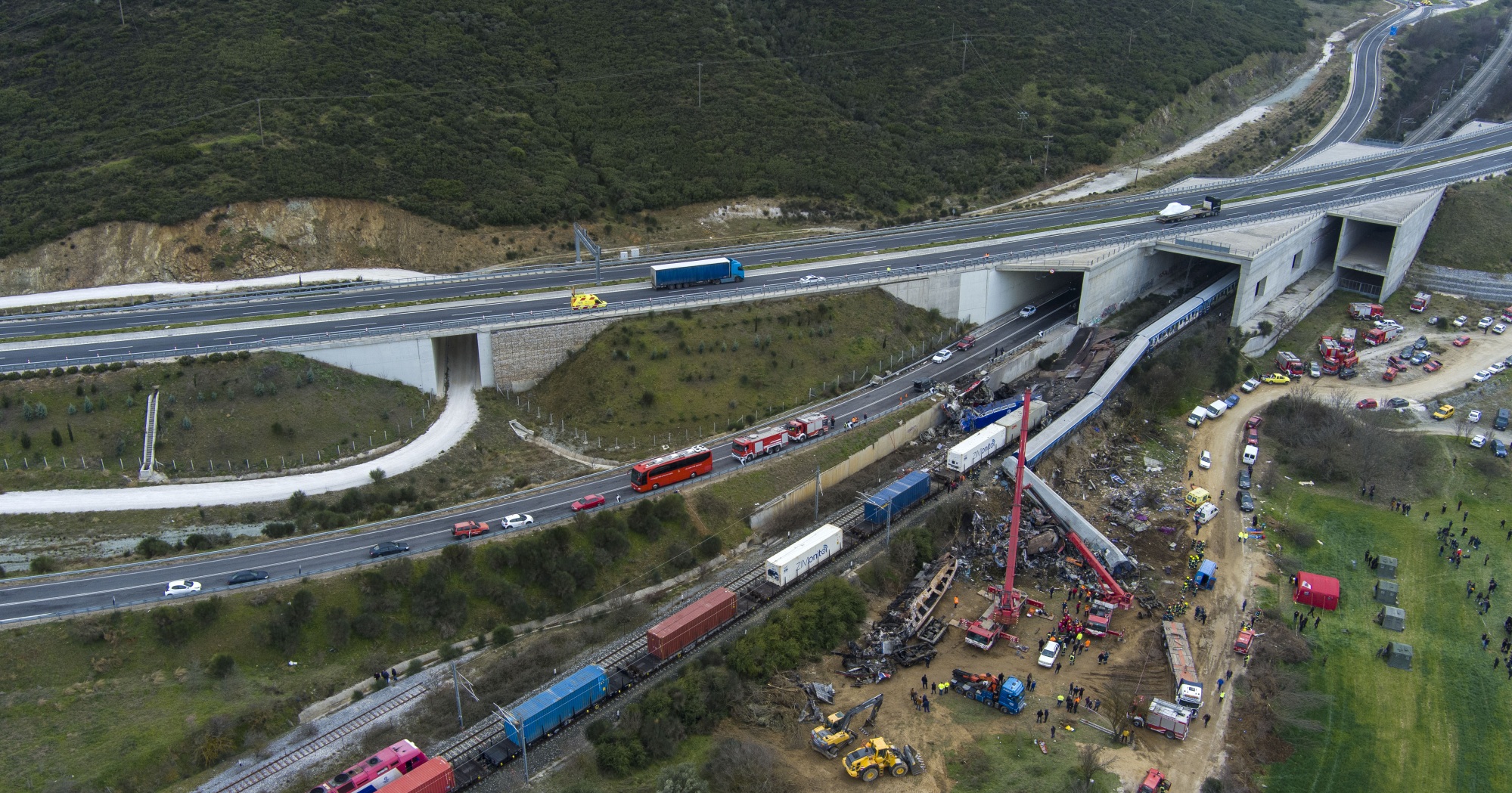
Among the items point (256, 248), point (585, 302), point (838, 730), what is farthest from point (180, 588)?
point (256, 248)

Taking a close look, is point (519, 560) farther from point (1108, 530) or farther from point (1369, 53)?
point (1369, 53)

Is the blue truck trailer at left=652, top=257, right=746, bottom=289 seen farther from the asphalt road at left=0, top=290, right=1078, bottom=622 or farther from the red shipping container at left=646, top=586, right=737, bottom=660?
the red shipping container at left=646, top=586, right=737, bottom=660

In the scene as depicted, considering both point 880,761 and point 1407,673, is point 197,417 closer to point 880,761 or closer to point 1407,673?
point 880,761

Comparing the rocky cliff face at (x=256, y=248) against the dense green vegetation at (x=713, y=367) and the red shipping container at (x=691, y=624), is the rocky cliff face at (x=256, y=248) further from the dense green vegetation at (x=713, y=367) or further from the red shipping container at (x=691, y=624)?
the red shipping container at (x=691, y=624)

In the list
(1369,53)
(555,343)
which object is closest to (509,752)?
(555,343)

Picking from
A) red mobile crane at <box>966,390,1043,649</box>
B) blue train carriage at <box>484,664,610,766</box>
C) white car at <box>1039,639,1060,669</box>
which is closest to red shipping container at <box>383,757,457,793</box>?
blue train carriage at <box>484,664,610,766</box>
